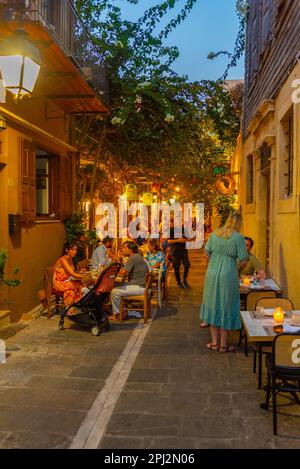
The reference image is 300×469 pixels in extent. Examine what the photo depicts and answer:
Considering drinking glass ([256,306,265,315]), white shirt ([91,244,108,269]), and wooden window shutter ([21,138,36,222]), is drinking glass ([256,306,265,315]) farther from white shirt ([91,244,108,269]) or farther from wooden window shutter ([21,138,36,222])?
white shirt ([91,244,108,269])

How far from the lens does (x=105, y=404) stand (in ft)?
16.1

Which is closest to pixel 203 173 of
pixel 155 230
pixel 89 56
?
pixel 155 230

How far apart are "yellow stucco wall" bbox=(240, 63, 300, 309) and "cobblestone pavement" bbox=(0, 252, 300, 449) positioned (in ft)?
5.31

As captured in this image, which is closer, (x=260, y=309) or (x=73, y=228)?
(x=260, y=309)

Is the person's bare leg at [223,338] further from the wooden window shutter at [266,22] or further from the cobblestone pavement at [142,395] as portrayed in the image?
the wooden window shutter at [266,22]

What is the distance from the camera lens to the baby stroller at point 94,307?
25.5 feet

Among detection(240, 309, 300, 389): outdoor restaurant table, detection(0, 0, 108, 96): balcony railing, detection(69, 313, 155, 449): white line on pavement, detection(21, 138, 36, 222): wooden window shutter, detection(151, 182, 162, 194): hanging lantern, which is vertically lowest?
detection(69, 313, 155, 449): white line on pavement

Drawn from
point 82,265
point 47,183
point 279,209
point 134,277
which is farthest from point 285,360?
point 47,183

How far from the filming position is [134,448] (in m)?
3.93

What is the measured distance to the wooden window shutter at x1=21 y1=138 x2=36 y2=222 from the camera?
28.5 feet

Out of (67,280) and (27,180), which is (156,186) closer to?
(27,180)

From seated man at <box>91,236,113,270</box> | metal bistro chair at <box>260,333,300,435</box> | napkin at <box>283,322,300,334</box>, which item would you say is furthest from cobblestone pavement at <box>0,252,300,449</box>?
seated man at <box>91,236,113,270</box>

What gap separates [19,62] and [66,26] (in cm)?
402
